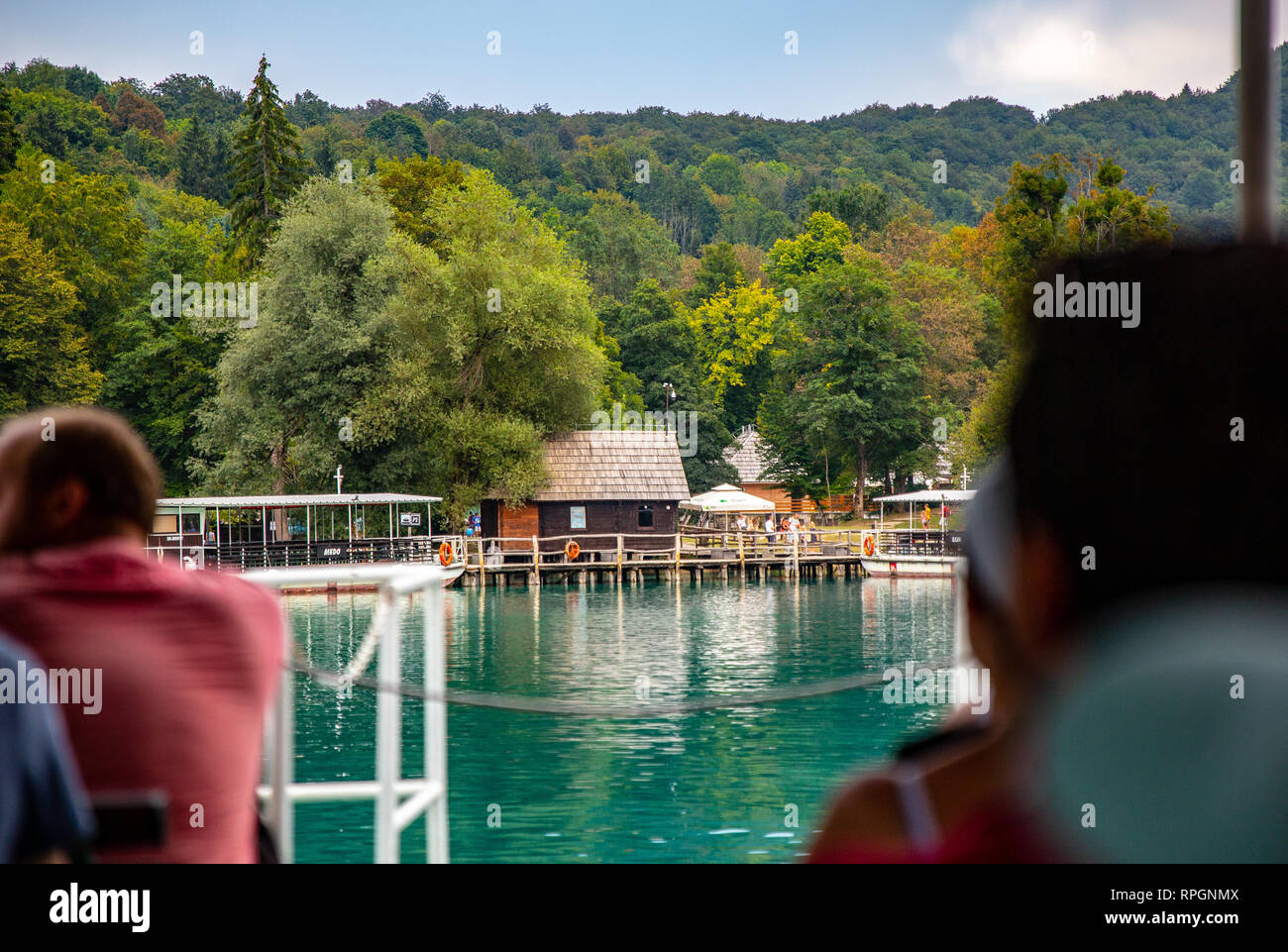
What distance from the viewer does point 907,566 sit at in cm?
4925

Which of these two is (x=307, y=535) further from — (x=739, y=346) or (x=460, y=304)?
(x=739, y=346)

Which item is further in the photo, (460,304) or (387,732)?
(460,304)

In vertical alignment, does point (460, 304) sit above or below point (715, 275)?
below

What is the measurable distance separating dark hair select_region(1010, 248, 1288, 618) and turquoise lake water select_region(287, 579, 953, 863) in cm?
894

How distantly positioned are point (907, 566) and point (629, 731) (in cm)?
2954

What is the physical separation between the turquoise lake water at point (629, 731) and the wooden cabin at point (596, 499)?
1189cm

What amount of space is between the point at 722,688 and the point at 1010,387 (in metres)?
22.4

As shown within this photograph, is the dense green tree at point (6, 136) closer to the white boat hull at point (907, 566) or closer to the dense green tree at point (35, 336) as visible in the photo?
the dense green tree at point (35, 336)

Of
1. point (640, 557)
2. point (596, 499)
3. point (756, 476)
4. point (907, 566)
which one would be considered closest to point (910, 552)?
point (907, 566)

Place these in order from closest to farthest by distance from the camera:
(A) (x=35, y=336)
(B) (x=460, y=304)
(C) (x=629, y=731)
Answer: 1. (C) (x=629, y=731)
2. (B) (x=460, y=304)
3. (A) (x=35, y=336)

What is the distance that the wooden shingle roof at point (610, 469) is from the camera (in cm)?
5134

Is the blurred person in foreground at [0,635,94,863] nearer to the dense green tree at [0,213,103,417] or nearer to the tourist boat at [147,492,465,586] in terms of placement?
the tourist boat at [147,492,465,586]

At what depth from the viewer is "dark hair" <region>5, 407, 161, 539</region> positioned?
2.15 m
